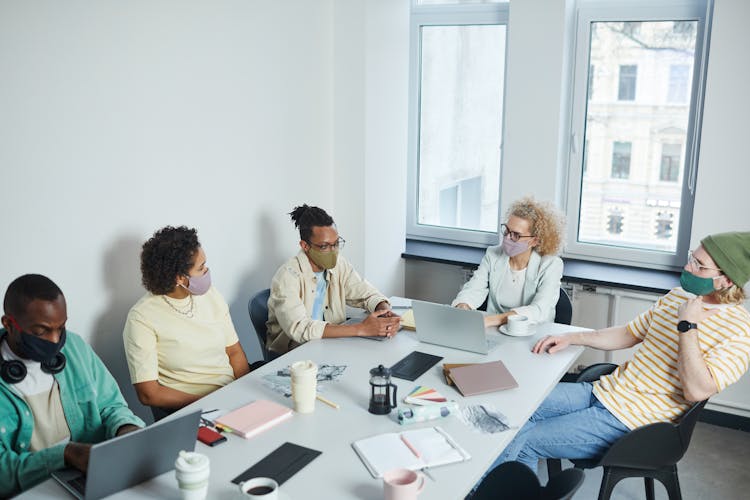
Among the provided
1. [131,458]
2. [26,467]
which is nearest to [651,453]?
[131,458]

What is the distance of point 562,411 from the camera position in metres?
2.72

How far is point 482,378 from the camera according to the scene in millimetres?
2486

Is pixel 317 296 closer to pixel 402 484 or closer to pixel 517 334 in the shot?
pixel 517 334

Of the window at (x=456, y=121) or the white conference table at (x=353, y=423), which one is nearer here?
the white conference table at (x=353, y=423)

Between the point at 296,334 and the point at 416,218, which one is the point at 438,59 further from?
the point at 296,334

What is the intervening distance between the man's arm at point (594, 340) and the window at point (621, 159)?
1.54 meters

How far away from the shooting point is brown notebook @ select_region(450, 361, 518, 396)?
95.2 inches

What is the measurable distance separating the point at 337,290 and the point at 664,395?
4.78 feet

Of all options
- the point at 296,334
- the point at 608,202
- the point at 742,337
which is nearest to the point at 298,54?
the point at 296,334

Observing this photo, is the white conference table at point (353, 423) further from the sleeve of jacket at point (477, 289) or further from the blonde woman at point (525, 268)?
the sleeve of jacket at point (477, 289)

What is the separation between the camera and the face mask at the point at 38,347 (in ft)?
6.45

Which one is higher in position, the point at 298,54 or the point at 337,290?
the point at 298,54

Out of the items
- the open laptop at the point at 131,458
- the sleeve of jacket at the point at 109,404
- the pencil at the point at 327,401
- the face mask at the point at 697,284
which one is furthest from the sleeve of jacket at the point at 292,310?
the face mask at the point at 697,284

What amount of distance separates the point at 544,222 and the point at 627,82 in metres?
1.28
